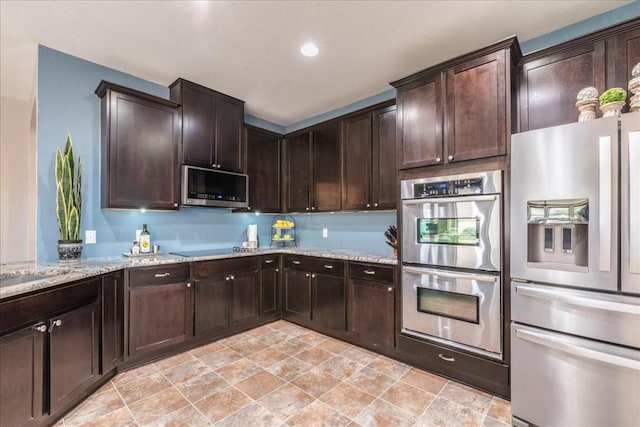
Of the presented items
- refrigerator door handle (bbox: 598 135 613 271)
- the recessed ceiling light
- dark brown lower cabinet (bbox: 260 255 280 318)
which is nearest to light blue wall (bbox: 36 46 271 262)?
dark brown lower cabinet (bbox: 260 255 280 318)

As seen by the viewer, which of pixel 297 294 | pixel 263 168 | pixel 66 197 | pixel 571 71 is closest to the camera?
pixel 571 71

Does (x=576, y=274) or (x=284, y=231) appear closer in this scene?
(x=576, y=274)

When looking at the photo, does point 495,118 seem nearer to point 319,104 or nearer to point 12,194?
point 319,104

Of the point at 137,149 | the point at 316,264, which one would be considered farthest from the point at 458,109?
the point at 137,149

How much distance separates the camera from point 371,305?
2.83m

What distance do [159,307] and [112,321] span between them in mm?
378

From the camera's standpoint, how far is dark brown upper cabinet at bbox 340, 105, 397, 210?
10.0 ft

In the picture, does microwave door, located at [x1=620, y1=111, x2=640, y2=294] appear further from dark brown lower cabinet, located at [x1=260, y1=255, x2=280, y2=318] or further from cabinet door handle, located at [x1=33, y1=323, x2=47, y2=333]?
cabinet door handle, located at [x1=33, y1=323, x2=47, y2=333]

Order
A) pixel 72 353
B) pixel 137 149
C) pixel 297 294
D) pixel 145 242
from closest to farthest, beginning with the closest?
pixel 72 353, pixel 137 149, pixel 145 242, pixel 297 294

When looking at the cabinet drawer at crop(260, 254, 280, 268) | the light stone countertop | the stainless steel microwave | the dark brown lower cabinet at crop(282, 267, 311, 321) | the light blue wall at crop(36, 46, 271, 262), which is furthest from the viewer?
the cabinet drawer at crop(260, 254, 280, 268)

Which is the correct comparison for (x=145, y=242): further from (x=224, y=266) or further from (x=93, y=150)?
(x=93, y=150)

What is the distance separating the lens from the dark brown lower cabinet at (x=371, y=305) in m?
2.69

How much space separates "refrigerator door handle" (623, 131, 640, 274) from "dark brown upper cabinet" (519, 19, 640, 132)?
0.66 m

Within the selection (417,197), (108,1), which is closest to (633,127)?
(417,197)
